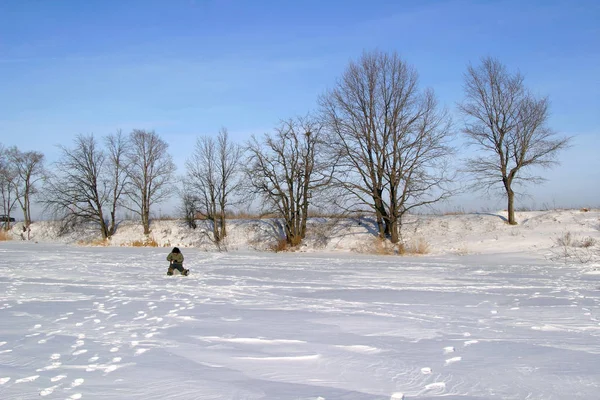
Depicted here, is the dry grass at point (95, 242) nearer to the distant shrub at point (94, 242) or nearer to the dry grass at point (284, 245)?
the distant shrub at point (94, 242)

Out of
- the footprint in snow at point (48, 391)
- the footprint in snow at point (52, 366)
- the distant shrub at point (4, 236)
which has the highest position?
the distant shrub at point (4, 236)

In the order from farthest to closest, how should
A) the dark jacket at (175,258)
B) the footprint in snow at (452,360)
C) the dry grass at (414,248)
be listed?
the dry grass at (414,248) < the dark jacket at (175,258) < the footprint in snow at (452,360)

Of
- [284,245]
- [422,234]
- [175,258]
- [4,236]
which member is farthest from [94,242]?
[175,258]

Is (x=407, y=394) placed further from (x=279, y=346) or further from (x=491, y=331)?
(x=491, y=331)

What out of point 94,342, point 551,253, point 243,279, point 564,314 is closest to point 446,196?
point 551,253

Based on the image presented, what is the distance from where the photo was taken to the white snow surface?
481cm

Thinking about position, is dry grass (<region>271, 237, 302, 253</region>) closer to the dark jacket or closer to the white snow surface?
the white snow surface

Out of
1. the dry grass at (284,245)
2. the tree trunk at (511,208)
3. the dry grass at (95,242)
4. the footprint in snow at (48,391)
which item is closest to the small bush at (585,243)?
the tree trunk at (511,208)

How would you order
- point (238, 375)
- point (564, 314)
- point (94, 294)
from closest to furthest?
1. point (238, 375)
2. point (564, 314)
3. point (94, 294)

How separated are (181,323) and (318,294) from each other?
4.43 m

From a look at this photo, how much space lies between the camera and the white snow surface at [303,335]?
15.8 ft

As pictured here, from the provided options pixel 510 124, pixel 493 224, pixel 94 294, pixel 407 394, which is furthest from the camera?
pixel 493 224

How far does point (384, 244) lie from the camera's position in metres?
28.6

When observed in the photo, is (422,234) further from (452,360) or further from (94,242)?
(94,242)
